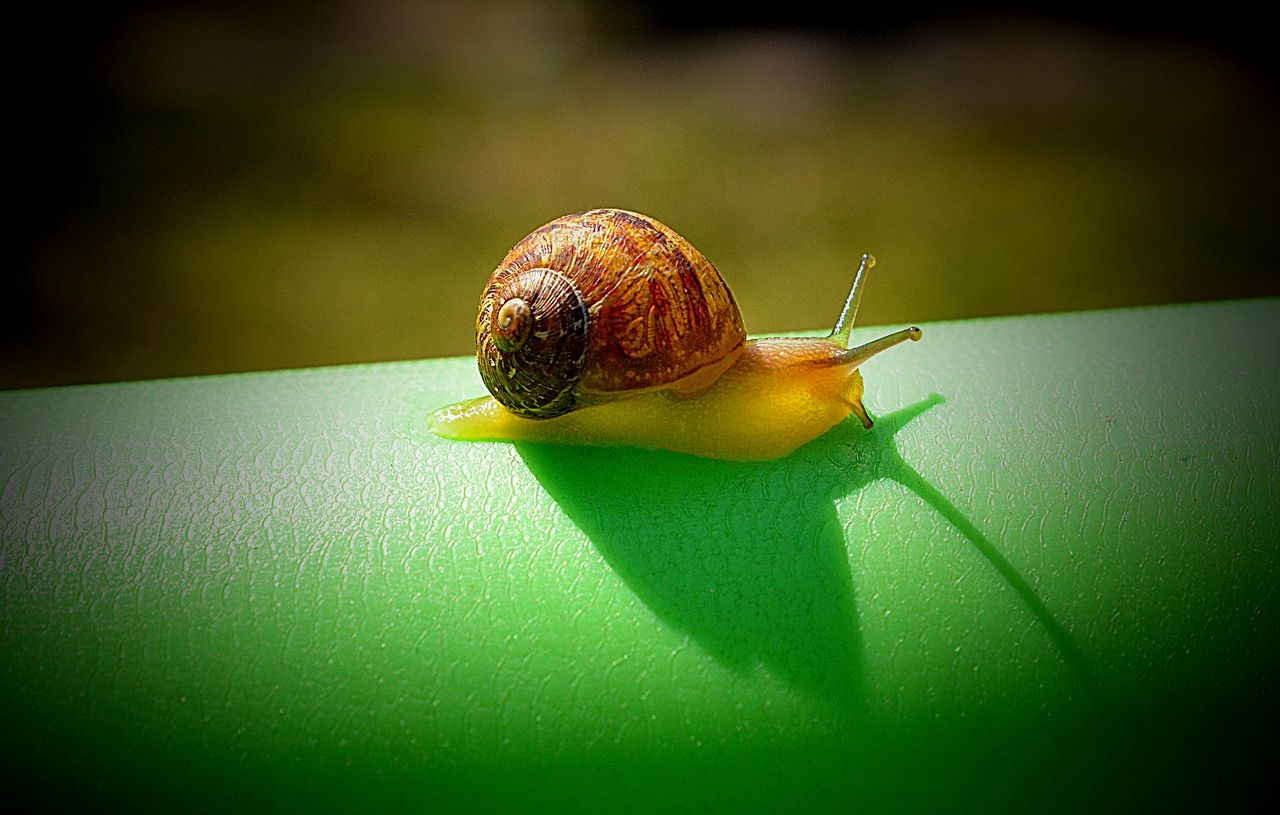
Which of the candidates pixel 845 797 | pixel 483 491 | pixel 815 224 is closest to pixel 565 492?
pixel 483 491

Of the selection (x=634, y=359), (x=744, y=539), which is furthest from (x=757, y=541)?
(x=634, y=359)

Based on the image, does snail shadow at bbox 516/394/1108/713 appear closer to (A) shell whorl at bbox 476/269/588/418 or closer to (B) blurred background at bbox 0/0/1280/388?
(A) shell whorl at bbox 476/269/588/418

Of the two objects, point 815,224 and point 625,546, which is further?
point 815,224

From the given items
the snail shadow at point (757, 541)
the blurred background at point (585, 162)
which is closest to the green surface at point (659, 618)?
the snail shadow at point (757, 541)

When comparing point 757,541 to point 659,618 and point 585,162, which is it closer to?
point 659,618

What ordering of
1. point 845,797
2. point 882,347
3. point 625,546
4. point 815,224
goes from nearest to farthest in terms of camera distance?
point 845,797, point 625,546, point 882,347, point 815,224

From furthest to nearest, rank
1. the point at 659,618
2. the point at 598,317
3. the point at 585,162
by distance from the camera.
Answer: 1. the point at 585,162
2. the point at 598,317
3. the point at 659,618

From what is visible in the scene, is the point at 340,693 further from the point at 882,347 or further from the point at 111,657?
the point at 882,347
